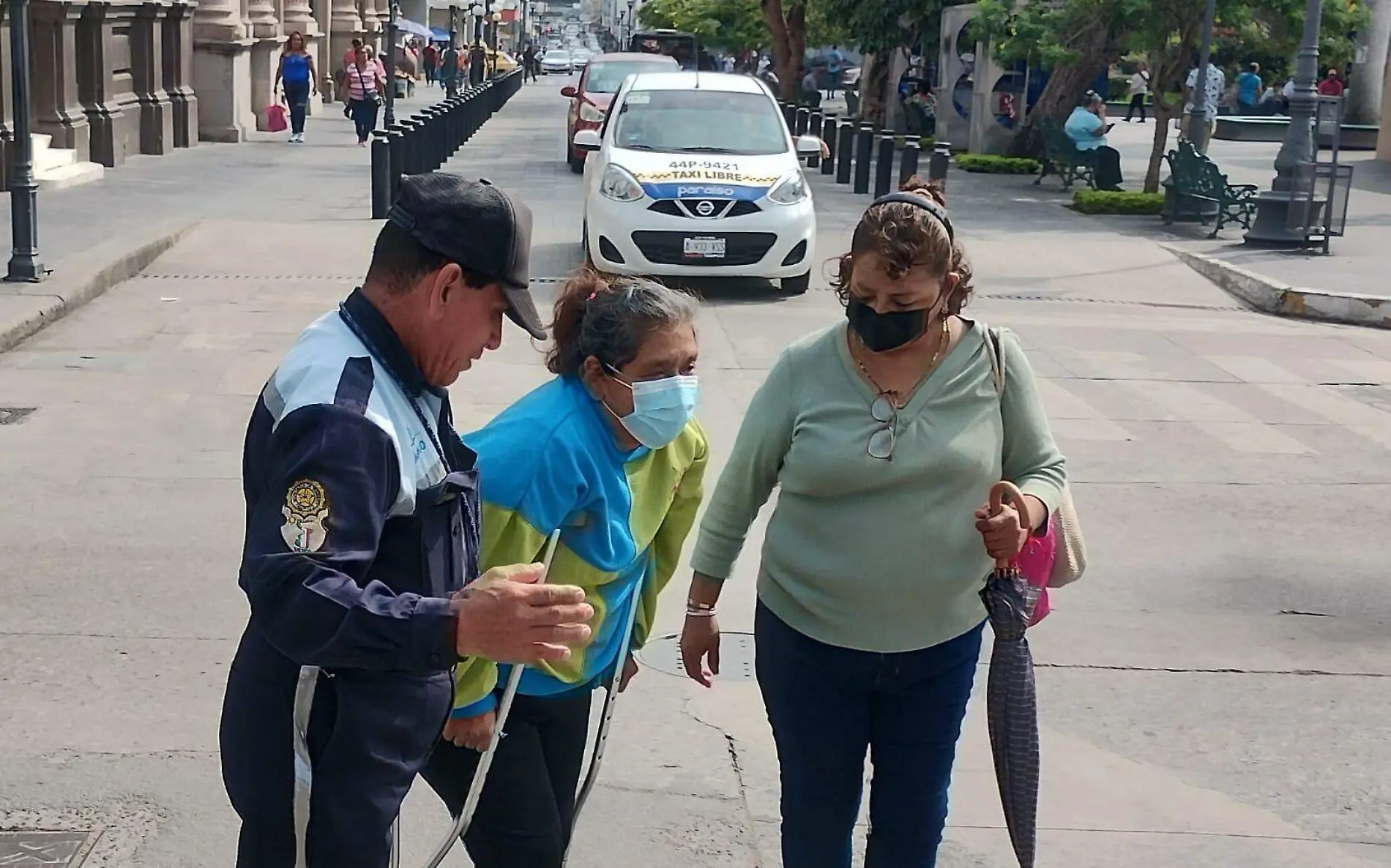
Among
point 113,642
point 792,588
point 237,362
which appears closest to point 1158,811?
point 792,588

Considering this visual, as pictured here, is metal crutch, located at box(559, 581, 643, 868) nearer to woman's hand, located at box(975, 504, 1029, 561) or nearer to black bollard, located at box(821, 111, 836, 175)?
woman's hand, located at box(975, 504, 1029, 561)

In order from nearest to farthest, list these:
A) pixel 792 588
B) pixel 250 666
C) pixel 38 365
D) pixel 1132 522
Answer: pixel 250 666
pixel 792 588
pixel 1132 522
pixel 38 365

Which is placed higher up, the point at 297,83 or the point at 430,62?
the point at 297,83

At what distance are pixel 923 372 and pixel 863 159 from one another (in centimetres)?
2104

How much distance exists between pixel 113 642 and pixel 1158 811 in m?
3.37

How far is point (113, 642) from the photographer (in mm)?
5750

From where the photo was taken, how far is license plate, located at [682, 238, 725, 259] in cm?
1345

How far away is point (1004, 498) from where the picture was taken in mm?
3219

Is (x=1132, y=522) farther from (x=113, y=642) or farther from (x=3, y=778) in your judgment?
(x=3, y=778)

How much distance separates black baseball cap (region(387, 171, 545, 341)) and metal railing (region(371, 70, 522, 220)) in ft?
23.3

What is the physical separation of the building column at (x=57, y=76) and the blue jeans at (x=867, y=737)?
18.3 meters

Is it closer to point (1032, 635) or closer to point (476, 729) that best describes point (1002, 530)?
point (476, 729)

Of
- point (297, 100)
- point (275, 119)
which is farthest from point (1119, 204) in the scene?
point (275, 119)

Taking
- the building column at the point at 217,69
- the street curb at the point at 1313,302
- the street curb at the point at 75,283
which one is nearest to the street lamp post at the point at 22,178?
the street curb at the point at 75,283
